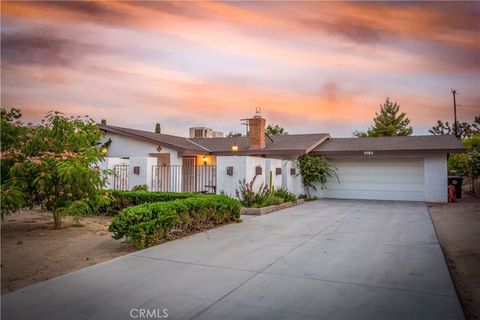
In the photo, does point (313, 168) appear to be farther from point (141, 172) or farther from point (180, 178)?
point (141, 172)

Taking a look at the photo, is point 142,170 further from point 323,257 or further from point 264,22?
point 323,257

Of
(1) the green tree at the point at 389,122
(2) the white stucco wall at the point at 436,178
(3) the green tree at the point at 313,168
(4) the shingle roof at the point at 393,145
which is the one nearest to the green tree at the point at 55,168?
(3) the green tree at the point at 313,168

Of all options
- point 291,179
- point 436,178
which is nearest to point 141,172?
point 291,179

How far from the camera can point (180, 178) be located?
15008 mm

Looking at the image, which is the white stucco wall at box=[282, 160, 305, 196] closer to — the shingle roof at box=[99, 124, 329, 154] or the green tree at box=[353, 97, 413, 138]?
the shingle roof at box=[99, 124, 329, 154]

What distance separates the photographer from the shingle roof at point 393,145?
16.2 meters

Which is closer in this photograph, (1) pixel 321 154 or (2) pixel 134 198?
(2) pixel 134 198

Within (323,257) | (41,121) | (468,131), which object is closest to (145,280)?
(323,257)

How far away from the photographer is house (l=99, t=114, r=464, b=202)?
15.5 meters

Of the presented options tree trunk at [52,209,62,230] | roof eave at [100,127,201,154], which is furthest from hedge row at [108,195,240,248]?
roof eave at [100,127,201,154]

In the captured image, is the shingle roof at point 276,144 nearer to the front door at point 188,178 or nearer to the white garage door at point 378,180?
the front door at point 188,178

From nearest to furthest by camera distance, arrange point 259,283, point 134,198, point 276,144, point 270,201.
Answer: point 259,283 < point 134,198 < point 270,201 < point 276,144

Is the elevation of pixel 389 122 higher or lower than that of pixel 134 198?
higher

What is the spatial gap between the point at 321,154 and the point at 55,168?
13576mm
